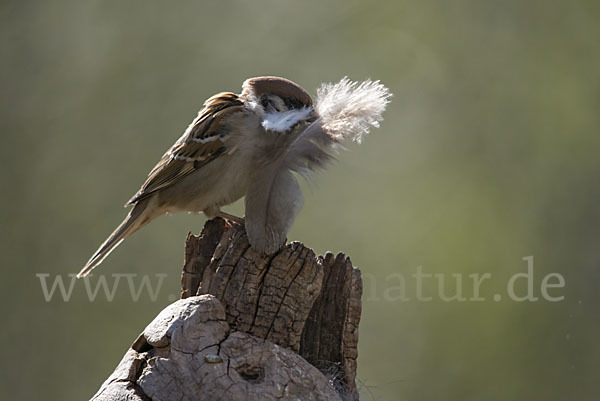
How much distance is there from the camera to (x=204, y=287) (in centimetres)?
287

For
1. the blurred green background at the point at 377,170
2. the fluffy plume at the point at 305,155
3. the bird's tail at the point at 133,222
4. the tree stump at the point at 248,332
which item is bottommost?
the tree stump at the point at 248,332

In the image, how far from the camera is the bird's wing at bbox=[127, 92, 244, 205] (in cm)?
424

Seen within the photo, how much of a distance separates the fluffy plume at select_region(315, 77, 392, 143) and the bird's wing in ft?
4.31

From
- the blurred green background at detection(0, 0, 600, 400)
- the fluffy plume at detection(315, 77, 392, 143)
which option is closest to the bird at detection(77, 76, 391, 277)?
the fluffy plume at detection(315, 77, 392, 143)

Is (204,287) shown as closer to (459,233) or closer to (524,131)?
(459,233)

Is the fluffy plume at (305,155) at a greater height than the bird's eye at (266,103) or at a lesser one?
lesser

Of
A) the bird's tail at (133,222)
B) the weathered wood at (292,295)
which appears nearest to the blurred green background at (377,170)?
the bird's tail at (133,222)

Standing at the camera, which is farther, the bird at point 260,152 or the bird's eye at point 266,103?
the bird's eye at point 266,103

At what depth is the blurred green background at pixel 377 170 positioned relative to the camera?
7.00 m

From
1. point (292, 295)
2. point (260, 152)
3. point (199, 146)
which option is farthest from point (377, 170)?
point (292, 295)

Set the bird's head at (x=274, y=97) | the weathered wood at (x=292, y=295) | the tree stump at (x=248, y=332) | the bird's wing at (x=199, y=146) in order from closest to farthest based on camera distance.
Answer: the tree stump at (x=248, y=332)
the weathered wood at (x=292, y=295)
the bird's head at (x=274, y=97)
the bird's wing at (x=199, y=146)

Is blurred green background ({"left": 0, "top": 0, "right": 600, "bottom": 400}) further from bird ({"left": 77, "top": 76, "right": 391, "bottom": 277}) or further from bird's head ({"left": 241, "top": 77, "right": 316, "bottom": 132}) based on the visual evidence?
bird's head ({"left": 241, "top": 77, "right": 316, "bottom": 132})

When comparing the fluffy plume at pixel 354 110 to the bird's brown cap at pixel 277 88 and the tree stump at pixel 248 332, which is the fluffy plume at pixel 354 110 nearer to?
the tree stump at pixel 248 332

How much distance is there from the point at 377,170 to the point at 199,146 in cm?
387
